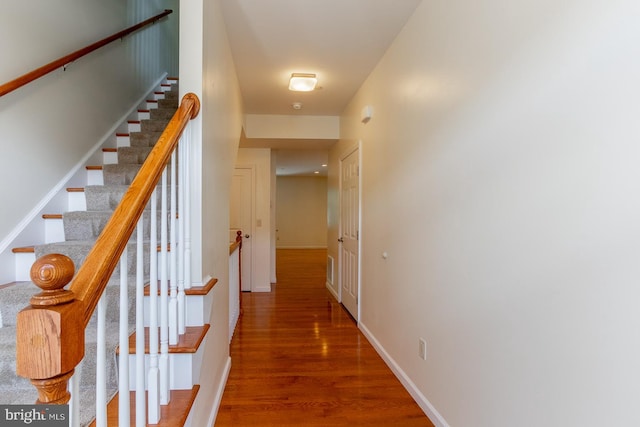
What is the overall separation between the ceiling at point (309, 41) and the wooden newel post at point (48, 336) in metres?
2.10

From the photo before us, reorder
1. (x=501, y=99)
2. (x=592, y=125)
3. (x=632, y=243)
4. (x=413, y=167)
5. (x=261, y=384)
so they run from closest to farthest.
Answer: (x=632, y=243) → (x=592, y=125) → (x=501, y=99) → (x=413, y=167) → (x=261, y=384)

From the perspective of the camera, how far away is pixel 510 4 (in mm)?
1262

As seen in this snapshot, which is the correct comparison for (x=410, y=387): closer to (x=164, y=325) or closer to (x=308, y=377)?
(x=308, y=377)

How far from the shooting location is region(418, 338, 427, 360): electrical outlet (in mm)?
1931

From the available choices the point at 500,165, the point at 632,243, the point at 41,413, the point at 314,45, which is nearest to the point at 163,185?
the point at 41,413

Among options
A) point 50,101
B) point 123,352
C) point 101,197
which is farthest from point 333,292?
point 123,352

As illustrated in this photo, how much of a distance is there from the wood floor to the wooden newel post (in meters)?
1.61

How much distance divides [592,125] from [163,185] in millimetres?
1422

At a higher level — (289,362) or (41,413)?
(41,413)

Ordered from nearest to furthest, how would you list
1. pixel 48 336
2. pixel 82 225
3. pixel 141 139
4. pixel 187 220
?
pixel 48 336 → pixel 187 220 → pixel 82 225 → pixel 141 139

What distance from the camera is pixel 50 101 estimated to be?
77.3 inches

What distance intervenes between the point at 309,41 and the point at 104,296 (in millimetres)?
2410

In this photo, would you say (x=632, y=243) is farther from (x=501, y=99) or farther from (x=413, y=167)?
(x=413, y=167)

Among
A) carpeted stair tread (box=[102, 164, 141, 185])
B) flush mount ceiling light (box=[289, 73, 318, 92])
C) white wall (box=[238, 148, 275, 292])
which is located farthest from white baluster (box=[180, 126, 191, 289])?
white wall (box=[238, 148, 275, 292])
